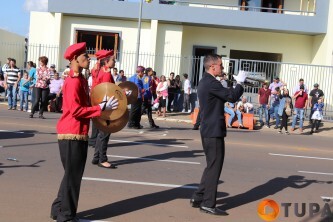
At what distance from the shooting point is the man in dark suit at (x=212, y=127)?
6034 millimetres

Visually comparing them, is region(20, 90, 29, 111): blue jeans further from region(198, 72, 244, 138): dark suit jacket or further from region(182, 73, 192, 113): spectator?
region(198, 72, 244, 138): dark suit jacket

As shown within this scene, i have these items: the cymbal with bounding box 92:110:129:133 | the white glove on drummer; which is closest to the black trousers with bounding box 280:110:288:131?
the cymbal with bounding box 92:110:129:133

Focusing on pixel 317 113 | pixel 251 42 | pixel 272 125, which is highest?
pixel 251 42

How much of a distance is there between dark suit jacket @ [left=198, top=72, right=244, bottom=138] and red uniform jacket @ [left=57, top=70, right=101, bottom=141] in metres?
1.48

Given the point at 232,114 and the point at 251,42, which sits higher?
the point at 251,42

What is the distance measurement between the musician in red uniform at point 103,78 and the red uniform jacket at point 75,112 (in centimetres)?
272

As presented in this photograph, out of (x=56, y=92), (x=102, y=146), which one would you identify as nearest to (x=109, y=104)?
(x=102, y=146)

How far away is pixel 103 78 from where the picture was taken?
818 cm

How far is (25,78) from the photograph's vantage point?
1812 centimetres

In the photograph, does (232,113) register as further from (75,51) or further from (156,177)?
(75,51)

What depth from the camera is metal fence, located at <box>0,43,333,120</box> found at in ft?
70.1

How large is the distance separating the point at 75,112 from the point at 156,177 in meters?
3.27

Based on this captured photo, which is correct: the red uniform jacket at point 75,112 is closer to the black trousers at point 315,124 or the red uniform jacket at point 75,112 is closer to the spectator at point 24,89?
the spectator at point 24,89

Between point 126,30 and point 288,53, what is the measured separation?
848cm
